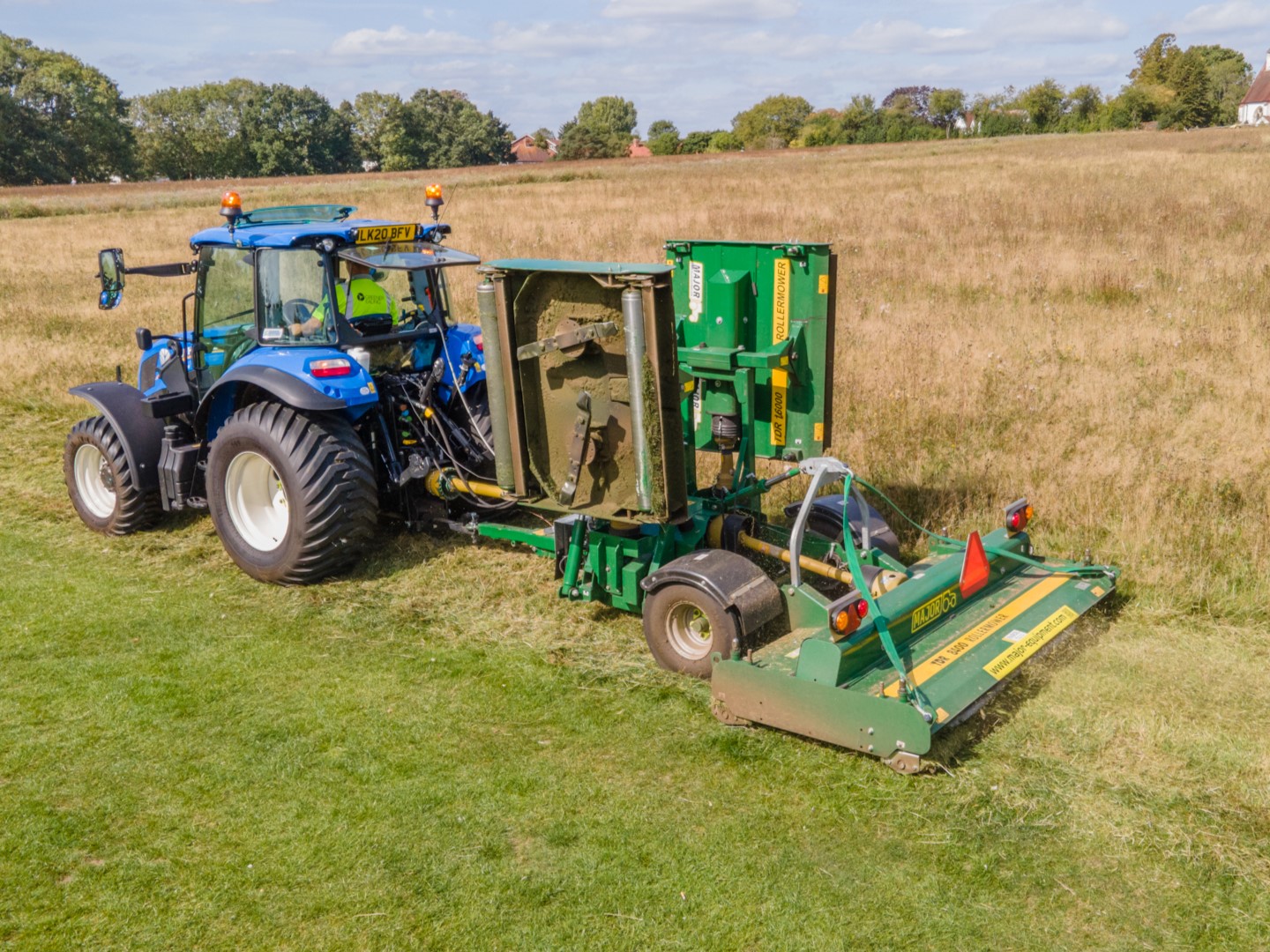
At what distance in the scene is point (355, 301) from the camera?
22.1ft

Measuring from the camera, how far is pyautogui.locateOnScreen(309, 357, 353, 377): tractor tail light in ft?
20.6

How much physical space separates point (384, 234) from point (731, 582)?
3.19 metres

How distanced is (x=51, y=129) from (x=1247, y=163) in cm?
6358

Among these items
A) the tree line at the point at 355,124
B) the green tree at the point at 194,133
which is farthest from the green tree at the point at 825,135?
the green tree at the point at 194,133

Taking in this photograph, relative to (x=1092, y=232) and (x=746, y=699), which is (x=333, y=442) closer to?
(x=746, y=699)

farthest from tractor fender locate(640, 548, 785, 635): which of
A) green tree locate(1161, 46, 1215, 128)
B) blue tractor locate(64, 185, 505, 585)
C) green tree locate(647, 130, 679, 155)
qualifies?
green tree locate(647, 130, 679, 155)

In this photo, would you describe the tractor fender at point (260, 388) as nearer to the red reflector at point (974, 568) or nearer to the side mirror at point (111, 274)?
the side mirror at point (111, 274)

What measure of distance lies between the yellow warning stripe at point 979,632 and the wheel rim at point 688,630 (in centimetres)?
106

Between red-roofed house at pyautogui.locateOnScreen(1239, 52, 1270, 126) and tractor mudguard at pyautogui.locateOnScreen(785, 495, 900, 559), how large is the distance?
92874mm

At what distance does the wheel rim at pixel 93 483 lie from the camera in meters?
7.82

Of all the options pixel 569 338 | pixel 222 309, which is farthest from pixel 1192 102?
pixel 569 338

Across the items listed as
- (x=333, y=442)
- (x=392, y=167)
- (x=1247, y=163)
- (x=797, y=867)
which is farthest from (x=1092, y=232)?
(x=392, y=167)

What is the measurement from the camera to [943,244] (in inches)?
597

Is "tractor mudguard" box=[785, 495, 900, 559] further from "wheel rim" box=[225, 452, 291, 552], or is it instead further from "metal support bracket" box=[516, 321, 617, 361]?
"wheel rim" box=[225, 452, 291, 552]
